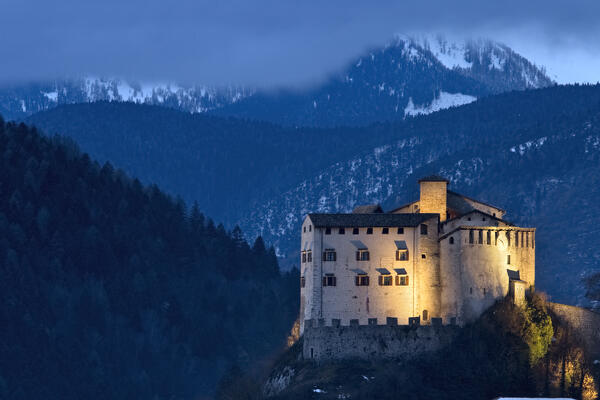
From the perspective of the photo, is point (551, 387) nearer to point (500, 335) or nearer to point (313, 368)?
point (500, 335)

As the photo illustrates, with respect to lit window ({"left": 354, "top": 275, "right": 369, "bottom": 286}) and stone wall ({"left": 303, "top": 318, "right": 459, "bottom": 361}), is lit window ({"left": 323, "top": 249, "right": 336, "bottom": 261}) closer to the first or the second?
lit window ({"left": 354, "top": 275, "right": 369, "bottom": 286})

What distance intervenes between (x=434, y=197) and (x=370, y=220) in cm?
733

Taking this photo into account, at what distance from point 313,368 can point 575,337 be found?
2478cm

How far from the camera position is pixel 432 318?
156625 millimetres

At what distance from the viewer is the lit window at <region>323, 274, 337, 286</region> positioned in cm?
15825

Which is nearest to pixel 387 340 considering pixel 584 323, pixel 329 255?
pixel 329 255

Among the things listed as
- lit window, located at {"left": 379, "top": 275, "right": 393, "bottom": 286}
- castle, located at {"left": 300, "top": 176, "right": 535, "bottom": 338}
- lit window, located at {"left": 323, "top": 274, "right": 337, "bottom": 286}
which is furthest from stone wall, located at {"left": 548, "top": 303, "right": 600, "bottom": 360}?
lit window, located at {"left": 323, "top": 274, "right": 337, "bottom": 286}

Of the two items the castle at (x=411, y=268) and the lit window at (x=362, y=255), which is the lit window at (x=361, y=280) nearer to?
the castle at (x=411, y=268)

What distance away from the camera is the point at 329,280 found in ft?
520

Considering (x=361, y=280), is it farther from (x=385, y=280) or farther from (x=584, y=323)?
(x=584, y=323)

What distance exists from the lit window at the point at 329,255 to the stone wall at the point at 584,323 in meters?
21.2

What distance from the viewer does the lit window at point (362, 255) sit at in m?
158

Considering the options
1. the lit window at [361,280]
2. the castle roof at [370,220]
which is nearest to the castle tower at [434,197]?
the castle roof at [370,220]

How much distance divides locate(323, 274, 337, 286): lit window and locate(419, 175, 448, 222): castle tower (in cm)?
1118
